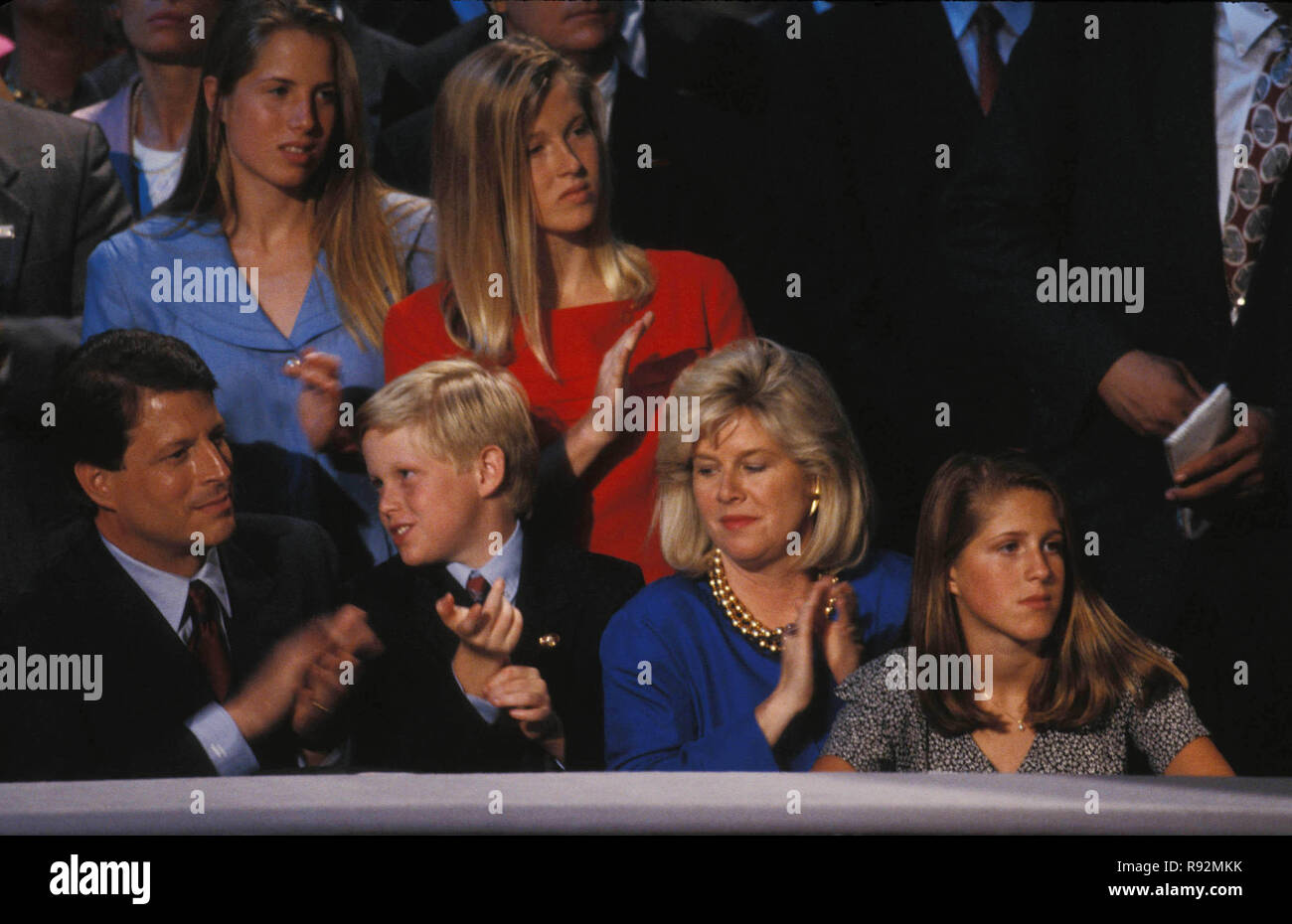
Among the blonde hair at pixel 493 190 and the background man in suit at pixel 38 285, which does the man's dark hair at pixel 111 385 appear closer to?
the background man in suit at pixel 38 285

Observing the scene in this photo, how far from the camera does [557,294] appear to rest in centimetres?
458

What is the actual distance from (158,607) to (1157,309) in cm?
252

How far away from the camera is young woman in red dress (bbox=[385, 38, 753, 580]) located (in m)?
4.52

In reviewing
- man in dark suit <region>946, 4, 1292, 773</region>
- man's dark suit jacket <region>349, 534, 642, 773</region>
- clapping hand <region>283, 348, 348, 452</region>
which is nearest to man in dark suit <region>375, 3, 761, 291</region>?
clapping hand <region>283, 348, 348, 452</region>

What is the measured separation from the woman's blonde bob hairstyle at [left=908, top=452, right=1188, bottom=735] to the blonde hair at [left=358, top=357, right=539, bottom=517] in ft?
3.18

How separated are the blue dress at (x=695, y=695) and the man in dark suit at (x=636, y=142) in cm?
90

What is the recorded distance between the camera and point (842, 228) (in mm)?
4648

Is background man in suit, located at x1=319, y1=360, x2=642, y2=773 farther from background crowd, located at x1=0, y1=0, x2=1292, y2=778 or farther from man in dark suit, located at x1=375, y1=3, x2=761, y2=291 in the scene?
man in dark suit, located at x1=375, y1=3, x2=761, y2=291

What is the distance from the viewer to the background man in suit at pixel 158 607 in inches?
175

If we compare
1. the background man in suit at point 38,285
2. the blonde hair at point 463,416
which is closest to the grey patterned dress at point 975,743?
the blonde hair at point 463,416

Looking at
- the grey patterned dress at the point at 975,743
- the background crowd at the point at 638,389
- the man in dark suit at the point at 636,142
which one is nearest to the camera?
the grey patterned dress at the point at 975,743

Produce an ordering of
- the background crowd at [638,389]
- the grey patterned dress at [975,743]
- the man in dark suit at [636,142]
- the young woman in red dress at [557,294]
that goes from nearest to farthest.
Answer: the grey patterned dress at [975,743] < the background crowd at [638,389] < the young woman in red dress at [557,294] < the man in dark suit at [636,142]

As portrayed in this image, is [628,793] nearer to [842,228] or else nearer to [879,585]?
[879,585]
